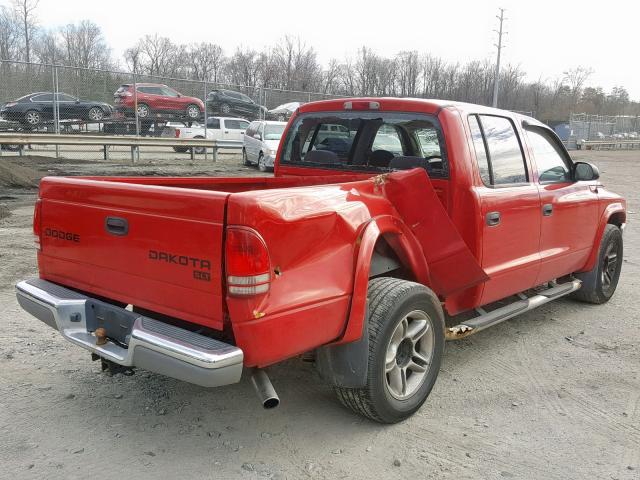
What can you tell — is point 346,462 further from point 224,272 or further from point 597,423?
point 597,423

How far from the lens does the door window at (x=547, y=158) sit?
16.3 feet

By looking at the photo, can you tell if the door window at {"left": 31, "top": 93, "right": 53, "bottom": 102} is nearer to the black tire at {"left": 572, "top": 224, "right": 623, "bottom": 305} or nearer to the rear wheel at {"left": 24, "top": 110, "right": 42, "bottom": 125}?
the rear wheel at {"left": 24, "top": 110, "right": 42, "bottom": 125}

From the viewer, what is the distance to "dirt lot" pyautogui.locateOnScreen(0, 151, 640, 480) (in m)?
3.06

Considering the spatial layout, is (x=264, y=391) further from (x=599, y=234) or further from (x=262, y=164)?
(x=262, y=164)

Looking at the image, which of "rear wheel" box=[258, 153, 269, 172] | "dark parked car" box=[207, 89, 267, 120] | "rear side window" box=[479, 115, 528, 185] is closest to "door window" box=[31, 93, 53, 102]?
"rear wheel" box=[258, 153, 269, 172]

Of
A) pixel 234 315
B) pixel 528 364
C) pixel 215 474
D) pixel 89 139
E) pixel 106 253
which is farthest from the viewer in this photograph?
pixel 89 139

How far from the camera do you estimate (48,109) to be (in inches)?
739

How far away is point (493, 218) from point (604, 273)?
→ 2654mm

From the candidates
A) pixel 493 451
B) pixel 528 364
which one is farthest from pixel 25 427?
pixel 528 364

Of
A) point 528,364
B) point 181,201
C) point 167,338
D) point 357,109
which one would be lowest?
point 528,364

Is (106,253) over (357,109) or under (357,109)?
under

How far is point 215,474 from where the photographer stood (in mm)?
2963

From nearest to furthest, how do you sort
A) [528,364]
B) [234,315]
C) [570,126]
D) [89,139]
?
[234,315]
[528,364]
[89,139]
[570,126]

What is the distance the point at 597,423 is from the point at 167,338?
266 cm
